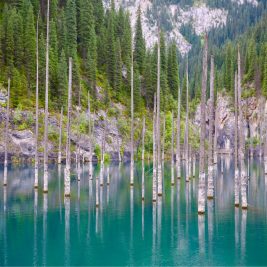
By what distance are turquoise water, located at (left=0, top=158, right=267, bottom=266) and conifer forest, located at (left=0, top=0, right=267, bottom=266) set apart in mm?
77

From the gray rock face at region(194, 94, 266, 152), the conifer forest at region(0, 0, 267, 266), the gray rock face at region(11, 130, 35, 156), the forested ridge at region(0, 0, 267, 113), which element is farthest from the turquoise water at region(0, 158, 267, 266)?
the gray rock face at region(194, 94, 266, 152)

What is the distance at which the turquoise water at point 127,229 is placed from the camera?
1964cm

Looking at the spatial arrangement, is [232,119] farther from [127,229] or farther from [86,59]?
[127,229]

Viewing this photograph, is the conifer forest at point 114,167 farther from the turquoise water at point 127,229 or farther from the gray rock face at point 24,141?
the gray rock face at point 24,141

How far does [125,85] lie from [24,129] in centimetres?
4644

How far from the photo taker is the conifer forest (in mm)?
21844

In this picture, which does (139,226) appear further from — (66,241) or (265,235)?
(265,235)

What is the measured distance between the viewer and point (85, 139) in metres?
84.7

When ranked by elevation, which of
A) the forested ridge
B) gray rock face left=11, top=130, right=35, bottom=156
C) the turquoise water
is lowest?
the turquoise water

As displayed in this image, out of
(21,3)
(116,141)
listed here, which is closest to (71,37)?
(21,3)

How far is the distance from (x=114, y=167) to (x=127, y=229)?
156 feet

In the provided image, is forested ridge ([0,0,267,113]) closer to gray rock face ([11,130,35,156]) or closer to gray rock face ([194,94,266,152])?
gray rock face ([194,94,266,152])

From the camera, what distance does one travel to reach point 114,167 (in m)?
73.4

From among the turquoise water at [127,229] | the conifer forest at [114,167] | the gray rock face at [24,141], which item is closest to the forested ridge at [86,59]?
the conifer forest at [114,167]
